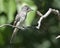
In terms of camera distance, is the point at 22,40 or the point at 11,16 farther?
the point at 22,40

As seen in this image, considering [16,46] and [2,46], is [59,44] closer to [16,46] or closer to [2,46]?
[16,46]

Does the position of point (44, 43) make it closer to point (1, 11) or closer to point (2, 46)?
point (2, 46)

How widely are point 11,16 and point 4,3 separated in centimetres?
10

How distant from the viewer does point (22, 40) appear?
3359mm

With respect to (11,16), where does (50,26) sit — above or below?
below

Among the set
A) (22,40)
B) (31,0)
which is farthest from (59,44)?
(31,0)

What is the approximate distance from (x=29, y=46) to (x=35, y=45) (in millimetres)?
127

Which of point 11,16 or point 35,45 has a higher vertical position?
point 11,16

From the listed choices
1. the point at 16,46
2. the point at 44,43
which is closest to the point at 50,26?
the point at 44,43

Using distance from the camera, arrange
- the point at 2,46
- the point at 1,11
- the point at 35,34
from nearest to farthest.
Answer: the point at 1,11 → the point at 2,46 → the point at 35,34

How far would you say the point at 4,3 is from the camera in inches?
82.7

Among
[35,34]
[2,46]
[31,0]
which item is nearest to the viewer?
[31,0]

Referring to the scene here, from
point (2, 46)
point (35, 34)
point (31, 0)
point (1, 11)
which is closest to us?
point (1, 11)

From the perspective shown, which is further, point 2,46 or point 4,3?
point 2,46
